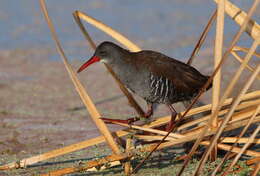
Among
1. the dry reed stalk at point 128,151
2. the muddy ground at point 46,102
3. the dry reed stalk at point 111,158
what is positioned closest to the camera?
the dry reed stalk at point 111,158

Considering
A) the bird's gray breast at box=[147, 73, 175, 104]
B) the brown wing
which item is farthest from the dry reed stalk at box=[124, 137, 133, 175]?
the brown wing

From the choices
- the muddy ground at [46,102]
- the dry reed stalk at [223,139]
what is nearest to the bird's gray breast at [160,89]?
the dry reed stalk at [223,139]

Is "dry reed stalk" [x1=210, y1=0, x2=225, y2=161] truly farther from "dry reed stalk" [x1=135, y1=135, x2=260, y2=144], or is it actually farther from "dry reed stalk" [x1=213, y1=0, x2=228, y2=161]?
"dry reed stalk" [x1=135, y1=135, x2=260, y2=144]

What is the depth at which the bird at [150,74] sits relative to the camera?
4.68m

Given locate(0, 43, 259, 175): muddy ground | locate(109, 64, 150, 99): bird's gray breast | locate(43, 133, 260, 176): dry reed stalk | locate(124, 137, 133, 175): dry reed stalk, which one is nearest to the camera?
locate(43, 133, 260, 176): dry reed stalk

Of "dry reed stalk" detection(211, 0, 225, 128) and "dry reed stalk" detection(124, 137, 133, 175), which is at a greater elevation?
"dry reed stalk" detection(211, 0, 225, 128)

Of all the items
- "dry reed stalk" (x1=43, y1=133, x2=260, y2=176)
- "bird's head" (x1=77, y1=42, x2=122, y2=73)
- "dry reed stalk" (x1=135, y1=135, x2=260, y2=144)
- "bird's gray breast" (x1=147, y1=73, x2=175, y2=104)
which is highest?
"bird's head" (x1=77, y1=42, x2=122, y2=73)

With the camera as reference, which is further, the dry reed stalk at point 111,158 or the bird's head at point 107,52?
the bird's head at point 107,52

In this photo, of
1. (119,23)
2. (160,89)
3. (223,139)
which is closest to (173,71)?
(160,89)

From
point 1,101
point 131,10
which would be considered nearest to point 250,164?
point 1,101

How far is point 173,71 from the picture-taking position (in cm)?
475

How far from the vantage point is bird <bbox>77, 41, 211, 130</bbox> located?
4.68 metres

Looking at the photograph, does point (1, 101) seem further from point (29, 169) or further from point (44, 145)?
point (29, 169)

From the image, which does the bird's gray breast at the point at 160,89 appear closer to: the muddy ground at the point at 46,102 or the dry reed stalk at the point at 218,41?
the dry reed stalk at the point at 218,41
